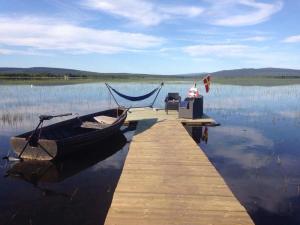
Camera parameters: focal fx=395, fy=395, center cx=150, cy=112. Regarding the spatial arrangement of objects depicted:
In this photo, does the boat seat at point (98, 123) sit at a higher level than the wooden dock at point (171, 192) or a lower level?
higher

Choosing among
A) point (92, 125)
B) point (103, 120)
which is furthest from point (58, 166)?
point (103, 120)

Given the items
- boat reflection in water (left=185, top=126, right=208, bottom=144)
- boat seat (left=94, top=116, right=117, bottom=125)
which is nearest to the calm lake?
boat reflection in water (left=185, top=126, right=208, bottom=144)

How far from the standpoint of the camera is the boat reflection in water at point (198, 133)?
52.1 feet

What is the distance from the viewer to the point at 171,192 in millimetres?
7926

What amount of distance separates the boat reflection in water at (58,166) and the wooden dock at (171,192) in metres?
1.58

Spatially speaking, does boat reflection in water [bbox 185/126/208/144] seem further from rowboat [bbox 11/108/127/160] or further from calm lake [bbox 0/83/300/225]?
rowboat [bbox 11/108/127/160]

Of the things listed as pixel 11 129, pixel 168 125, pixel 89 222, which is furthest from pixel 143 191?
pixel 11 129

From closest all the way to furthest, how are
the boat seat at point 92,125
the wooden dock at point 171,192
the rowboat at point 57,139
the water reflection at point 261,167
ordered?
the wooden dock at point 171,192, the water reflection at point 261,167, the rowboat at point 57,139, the boat seat at point 92,125

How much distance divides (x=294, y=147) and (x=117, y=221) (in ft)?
32.1

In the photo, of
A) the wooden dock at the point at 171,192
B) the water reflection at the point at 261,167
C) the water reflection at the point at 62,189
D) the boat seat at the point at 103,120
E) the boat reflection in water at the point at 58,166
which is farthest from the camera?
the boat seat at the point at 103,120

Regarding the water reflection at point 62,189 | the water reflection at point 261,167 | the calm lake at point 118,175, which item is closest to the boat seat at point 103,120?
the calm lake at point 118,175

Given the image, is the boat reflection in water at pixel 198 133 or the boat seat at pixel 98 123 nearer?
the boat seat at pixel 98 123

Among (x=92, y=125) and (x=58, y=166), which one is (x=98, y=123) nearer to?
(x=92, y=125)

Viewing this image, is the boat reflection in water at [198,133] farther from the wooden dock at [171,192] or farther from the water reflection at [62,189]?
the water reflection at [62,189]
